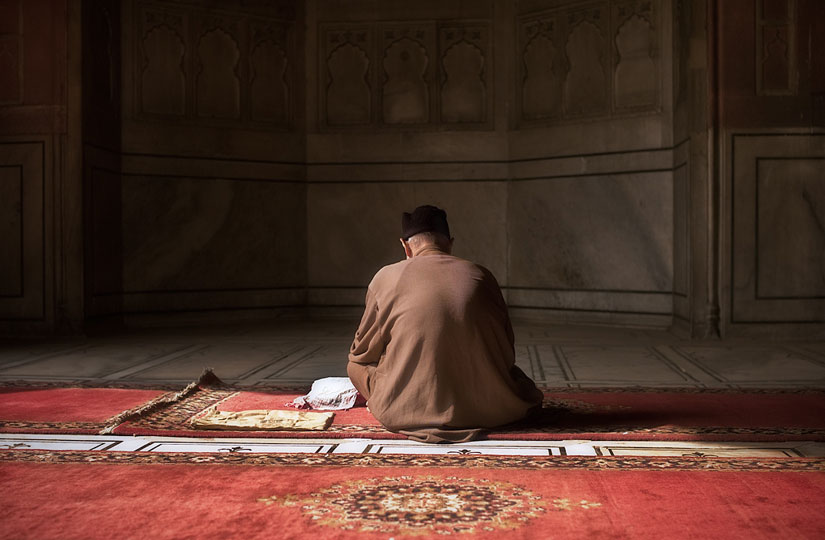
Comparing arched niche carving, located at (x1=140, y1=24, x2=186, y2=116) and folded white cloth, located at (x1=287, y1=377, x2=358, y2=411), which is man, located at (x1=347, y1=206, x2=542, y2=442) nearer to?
folded white cloth, located at (x1=287, y1=377, x2=358, y2=411)

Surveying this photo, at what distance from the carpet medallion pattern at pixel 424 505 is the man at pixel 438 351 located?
0.57 metres

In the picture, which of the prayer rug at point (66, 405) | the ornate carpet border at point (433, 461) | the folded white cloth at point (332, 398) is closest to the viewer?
the ornate carpet border at point (433, 461)

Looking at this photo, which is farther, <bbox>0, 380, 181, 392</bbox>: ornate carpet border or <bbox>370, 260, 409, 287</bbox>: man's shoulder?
<bbox>0, 380, 181, 392</bbox>: ornate carpet border

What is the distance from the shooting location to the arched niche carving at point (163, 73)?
307 inches

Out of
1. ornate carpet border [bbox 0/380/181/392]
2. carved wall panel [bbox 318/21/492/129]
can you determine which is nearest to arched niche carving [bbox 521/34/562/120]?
carved wall panel [bbox 318/21/492/129]

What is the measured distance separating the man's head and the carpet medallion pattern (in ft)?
3.52

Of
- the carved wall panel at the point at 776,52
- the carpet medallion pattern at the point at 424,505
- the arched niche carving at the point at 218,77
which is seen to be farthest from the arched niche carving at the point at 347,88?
the carpet medallion pattern at the point at 424,505

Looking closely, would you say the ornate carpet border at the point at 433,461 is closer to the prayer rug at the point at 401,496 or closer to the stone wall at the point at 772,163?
the prayer rug at the point at 401,496

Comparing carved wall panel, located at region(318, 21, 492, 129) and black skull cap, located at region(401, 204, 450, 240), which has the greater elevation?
carved wall panel, located at region(318, 21, 492, 129)

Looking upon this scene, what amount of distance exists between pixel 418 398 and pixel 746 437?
3.91ft

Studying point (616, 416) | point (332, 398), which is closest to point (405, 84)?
point (332, 398)

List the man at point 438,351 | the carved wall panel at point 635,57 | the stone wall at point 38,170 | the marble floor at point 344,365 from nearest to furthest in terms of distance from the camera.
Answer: the marble floor at point 344,365 < the man at point 438,351 < the stone wall at point 38,170 < the carved wall panel at point 635,57

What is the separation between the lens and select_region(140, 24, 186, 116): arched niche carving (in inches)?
307

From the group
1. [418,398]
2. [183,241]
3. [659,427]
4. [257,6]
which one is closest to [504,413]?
[418,398]
